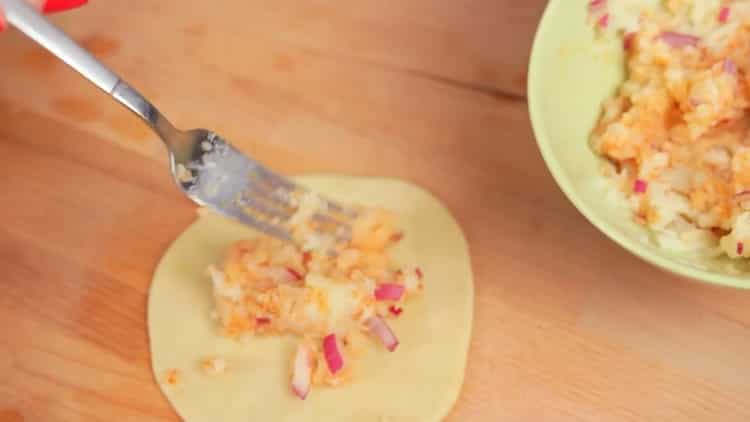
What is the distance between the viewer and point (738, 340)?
3.34 feet

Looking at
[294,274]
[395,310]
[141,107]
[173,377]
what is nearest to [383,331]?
[395,310]

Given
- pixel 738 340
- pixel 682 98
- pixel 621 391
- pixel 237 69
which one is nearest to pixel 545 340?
pixel 621 391

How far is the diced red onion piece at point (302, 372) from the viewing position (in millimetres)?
1034

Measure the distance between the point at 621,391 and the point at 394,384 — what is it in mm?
265

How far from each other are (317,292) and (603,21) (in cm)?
50

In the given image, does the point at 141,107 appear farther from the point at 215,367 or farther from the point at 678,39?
the point at 678,39

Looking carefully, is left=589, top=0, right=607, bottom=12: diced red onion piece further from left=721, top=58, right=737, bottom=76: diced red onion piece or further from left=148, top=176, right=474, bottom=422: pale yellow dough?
left=148, top=176, right=474, bottom=422: pale yellow dough

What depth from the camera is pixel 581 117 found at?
1062 millimetres

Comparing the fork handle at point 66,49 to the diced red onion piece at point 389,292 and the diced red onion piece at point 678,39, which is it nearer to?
the diced red onion piece at point 389,292

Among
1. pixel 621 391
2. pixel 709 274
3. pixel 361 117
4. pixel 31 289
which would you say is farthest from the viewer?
pixel 361 117

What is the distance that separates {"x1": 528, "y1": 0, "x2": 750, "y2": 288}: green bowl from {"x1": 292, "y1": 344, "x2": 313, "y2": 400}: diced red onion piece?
0.37 meters

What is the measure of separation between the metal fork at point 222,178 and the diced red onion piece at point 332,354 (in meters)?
0.15

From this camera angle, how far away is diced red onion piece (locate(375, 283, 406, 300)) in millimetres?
1068

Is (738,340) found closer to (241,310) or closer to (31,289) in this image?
(241,310)
